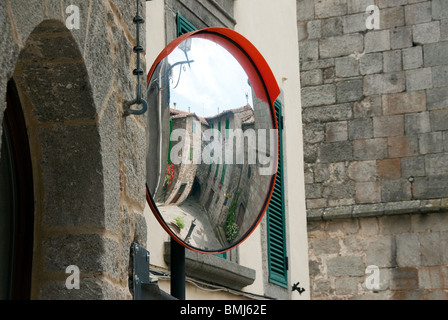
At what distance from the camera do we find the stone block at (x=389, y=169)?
457 inches

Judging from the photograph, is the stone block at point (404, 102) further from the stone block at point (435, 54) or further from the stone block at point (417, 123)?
the stone block at point (435, 54)

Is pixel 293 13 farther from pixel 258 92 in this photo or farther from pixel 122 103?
pixel 122 103

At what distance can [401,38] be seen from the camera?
11914 millimetres

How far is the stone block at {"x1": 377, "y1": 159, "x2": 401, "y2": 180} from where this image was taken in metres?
11.6

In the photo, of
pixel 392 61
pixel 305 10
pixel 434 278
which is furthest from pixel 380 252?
pixel 305 10

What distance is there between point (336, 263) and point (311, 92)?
2364 mm

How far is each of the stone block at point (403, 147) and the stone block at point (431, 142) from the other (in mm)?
85

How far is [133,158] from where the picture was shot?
10.1ft

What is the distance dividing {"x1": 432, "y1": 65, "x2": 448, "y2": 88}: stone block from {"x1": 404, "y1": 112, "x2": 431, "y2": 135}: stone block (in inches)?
15.9

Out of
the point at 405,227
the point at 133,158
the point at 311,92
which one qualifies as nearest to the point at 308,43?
the point at 311,92

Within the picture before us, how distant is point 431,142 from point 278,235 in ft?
16.5

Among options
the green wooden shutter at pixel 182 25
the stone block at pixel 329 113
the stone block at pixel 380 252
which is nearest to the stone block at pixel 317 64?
the stone block at pixel 329 113

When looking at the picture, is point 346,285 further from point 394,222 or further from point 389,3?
point 389,3

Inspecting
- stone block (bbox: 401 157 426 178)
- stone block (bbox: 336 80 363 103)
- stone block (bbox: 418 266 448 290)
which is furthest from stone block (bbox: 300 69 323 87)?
stone block (bbox: 418 266 448 290)
